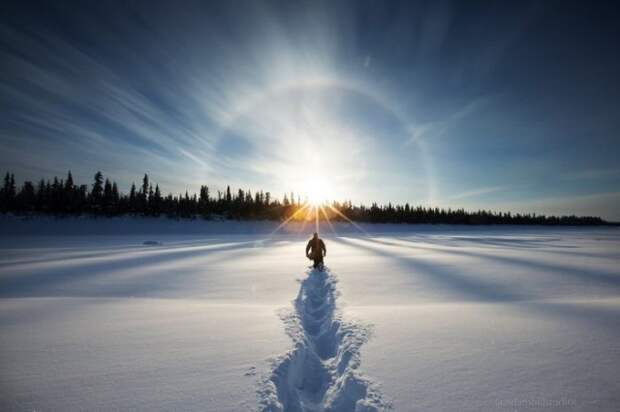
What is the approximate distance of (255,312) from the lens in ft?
20.6

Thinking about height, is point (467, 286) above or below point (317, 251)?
below

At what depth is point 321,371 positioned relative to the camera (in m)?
4.16

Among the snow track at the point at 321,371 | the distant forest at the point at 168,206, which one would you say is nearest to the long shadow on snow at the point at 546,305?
the snow track at the point at 321,371

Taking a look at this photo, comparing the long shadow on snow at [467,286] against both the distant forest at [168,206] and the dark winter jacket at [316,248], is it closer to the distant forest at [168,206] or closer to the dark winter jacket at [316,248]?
the dark winter jacket at [316,248]

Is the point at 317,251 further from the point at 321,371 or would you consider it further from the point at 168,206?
the point at 168,206

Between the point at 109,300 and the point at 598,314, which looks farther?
the point at 109,300

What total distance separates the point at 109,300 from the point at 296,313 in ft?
18.4

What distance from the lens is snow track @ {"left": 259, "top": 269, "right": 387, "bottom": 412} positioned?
3.20 meters

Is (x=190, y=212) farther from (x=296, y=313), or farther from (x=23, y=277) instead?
(x=296, y=313)

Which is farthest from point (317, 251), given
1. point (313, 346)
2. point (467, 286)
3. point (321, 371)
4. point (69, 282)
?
point (69, 282)

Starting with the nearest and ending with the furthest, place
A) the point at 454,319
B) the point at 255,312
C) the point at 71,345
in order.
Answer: the point at 71,345
the point at 454,319
the point at 255,312

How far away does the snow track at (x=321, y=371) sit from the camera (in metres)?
3.20

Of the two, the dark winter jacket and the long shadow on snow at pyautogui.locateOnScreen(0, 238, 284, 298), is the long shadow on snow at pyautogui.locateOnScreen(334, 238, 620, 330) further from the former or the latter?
the long shadow on snow at pyautogui.locateOnScreen(0, 238, 284, 298)

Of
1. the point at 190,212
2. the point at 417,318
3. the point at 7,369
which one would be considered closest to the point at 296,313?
the point at 417,318
